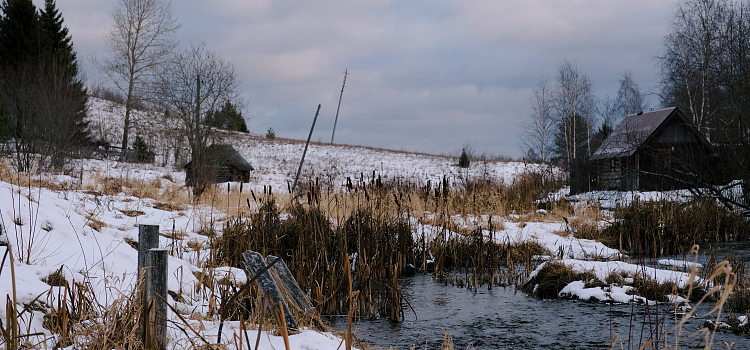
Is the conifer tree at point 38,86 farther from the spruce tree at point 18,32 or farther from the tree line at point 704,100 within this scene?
the tree line at point 704,100

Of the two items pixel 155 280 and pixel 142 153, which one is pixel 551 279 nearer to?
pixel 155 280

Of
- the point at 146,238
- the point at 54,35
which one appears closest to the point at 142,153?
the point at 54,35

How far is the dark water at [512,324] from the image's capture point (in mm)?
3863

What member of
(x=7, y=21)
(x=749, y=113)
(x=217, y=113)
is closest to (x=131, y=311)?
(x=749, y=113)

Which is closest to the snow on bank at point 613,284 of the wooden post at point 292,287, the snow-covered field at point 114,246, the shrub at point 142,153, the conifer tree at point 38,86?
the snow-covered field at point 114,246

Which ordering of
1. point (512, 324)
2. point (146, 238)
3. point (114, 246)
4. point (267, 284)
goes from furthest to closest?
point (512, 324)
point (114, 246)
point (267, 284)
point (146, 238)

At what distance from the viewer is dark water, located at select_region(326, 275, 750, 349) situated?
3.86m

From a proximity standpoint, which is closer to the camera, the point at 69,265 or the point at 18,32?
the point at 69,265

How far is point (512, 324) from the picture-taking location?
4418 millimetres

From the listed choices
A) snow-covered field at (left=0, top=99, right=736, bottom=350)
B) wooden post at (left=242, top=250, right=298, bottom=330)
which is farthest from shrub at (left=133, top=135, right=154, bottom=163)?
wooden post at (left=242, top=250, right=298, bottom=330)

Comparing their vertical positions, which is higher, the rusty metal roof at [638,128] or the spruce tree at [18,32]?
the spruce tree at [18,32]

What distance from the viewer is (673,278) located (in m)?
5.27

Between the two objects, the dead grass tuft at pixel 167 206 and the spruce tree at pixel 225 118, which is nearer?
the dead grass tuft at pixel 167 206

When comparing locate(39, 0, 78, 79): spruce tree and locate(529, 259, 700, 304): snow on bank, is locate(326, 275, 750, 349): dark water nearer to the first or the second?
locate(529, 259, 700, 304): snow on bank
